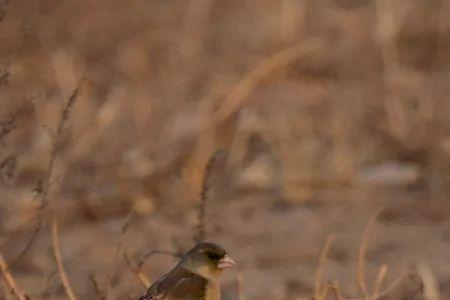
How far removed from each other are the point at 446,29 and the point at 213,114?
2.91 m

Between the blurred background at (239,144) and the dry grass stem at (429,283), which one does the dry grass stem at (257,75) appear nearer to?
the blurred background at (239,144)

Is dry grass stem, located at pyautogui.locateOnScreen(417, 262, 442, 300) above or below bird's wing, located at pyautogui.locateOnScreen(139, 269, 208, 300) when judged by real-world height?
below

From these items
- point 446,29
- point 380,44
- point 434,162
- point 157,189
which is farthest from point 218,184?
point 446,29

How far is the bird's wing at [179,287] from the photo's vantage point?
18.7ft

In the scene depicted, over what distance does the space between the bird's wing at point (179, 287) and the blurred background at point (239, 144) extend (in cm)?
29

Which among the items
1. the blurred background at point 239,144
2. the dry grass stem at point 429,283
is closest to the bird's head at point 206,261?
the blurred background at point 239,144

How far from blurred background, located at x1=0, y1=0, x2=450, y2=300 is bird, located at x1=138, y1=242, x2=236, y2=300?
0.78ft

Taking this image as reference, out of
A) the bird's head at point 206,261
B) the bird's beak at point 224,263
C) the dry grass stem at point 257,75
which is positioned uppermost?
the bird's head at point 206,261

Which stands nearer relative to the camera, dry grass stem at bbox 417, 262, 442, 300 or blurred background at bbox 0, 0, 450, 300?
dry grass stem at bbox 417, 262, 442, 300

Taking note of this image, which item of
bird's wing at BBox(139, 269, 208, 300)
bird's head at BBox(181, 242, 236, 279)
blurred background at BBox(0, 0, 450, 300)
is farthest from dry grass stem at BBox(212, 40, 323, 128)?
bird's wing at BBox(139, 269, 208, 300)

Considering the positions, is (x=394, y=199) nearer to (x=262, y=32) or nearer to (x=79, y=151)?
(x=79, y=151)

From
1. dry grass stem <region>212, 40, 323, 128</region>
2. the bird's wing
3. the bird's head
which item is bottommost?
dry grass stem <region>212, 40, 323, 128</region>

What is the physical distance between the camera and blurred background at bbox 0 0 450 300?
25.3ft

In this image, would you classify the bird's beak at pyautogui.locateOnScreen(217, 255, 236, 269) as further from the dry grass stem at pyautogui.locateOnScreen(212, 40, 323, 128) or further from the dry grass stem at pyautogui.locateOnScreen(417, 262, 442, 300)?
the dry grass stem at pyautogui.locateOnScreen(212, 40, 323, 128)
